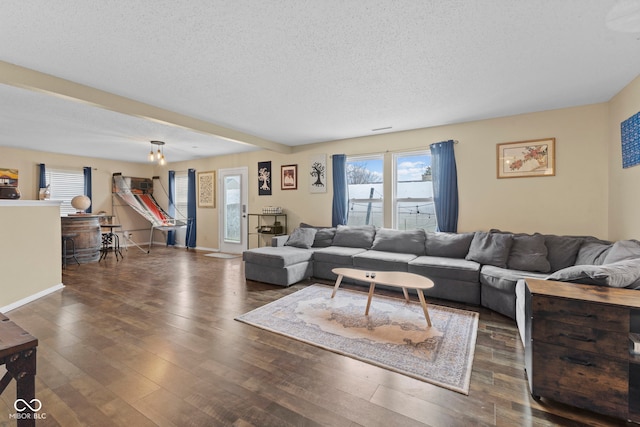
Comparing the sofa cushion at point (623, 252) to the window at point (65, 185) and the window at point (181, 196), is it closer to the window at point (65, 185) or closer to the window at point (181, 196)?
the window at point (181, 196)

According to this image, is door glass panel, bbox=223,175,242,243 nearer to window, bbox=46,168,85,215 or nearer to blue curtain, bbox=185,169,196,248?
blue curtain, bbox=185,169,196,248

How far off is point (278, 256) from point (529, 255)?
3278mm

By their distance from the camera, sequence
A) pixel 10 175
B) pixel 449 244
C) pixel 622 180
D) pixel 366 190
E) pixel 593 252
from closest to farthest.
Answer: pixel 593 252 < pixel 622 180 < pixel 449 244 < pixel 366 190 < pixel 10 175

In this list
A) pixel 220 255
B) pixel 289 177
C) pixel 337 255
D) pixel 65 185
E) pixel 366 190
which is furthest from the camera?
pixel 65 185

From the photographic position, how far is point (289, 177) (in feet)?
20.3

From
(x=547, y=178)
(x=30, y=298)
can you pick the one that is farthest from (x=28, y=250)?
(x=547, y=178)

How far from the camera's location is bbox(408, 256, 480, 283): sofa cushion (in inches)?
133

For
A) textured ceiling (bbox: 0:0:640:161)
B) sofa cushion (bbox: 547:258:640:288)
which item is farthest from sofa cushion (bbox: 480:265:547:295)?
textured ceiling (bbox: 0:0:640:161)

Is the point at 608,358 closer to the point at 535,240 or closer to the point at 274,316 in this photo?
the point at 535,240

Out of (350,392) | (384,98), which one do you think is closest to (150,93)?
(384,98)

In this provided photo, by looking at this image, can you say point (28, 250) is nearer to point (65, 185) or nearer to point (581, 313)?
point (65, 185)

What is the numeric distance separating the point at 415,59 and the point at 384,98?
913 millimetres

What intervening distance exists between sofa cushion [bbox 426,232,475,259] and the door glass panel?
469 cm

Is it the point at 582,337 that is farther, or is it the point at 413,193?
the point at 413,193
